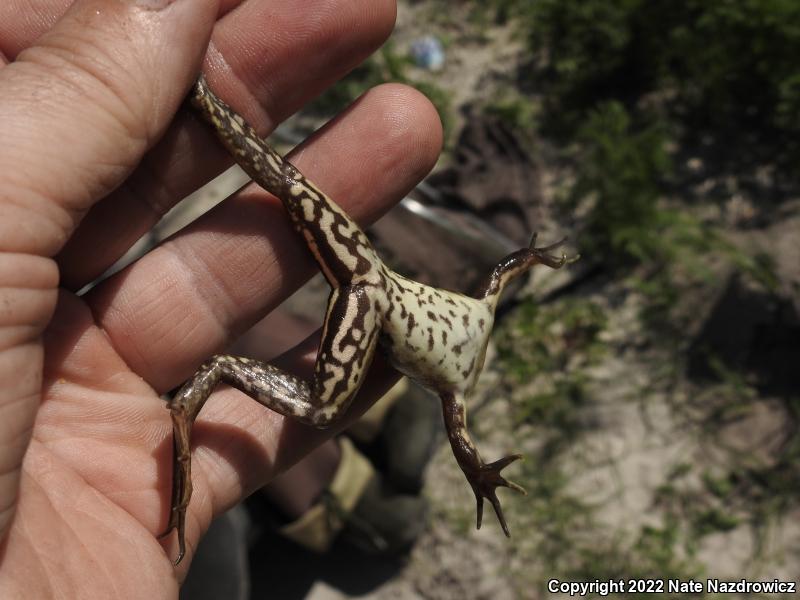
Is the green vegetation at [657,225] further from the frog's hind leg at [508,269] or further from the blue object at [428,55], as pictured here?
the frog's hind leg at [508,269]

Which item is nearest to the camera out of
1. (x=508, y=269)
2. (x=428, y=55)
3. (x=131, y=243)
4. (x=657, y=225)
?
(x=131, y=243)

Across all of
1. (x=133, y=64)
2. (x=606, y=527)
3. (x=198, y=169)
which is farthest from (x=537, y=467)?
(x=133, y=64)

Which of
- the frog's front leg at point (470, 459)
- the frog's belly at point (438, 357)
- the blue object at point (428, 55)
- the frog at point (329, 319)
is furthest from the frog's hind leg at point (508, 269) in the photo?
the blue object at point (428, 55)

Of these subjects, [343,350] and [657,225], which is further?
[657,225]

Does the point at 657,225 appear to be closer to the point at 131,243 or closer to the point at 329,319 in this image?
the point at 329,319

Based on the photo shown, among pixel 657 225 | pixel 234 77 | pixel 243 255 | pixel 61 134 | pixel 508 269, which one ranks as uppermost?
pixel 61 134

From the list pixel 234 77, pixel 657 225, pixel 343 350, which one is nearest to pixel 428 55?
pixel 657 225

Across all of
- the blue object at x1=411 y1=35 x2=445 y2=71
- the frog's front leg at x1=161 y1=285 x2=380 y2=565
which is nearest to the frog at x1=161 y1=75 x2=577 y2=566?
the frog's front leg at x1=161 y1=285 x2=380 y2=565
